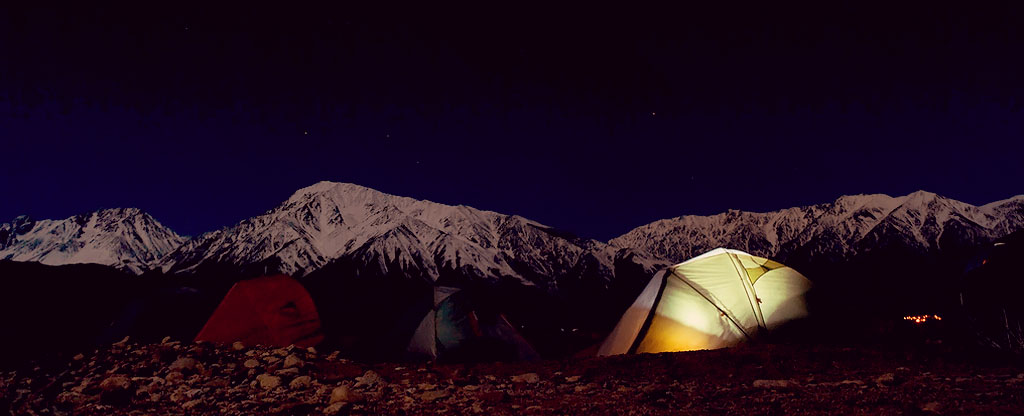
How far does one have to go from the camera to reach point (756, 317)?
1279 cm

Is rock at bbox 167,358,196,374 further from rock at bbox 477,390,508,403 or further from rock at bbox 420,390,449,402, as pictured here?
rock at bbox 477,390,508,403

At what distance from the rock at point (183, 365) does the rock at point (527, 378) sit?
6281 mm

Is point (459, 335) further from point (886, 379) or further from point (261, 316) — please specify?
point (886, 379)

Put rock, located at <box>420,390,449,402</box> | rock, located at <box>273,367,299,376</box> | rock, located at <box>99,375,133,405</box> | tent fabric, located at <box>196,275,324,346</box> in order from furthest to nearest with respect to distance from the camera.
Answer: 1. tent fabric, located at <box>196,275,324,346</box>
2. rock, located at <box>273,367,299,376</box>
3. rock, located at <box>99,375,133,405</box>
4. rock, located at <box>420,390,449,402</box>

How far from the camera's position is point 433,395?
7.39 meters

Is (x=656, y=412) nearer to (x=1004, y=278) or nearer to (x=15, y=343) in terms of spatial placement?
(x=1004, y=278)

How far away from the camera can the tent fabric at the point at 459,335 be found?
1367 cm

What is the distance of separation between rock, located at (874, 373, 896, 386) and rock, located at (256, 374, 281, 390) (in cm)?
931

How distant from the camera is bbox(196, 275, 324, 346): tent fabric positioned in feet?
51.0

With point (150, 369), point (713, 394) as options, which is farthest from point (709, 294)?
point (150, 369)

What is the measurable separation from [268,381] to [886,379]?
31.7 ft

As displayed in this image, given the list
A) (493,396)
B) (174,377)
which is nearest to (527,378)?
(493,396)

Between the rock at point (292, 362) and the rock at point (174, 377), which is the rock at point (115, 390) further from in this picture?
the rock at point (292, 362)

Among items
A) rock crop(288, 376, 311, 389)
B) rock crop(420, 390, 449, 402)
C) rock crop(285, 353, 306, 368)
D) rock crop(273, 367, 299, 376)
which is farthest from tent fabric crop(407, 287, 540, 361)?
rock crop(420, 390, 449, 402)
